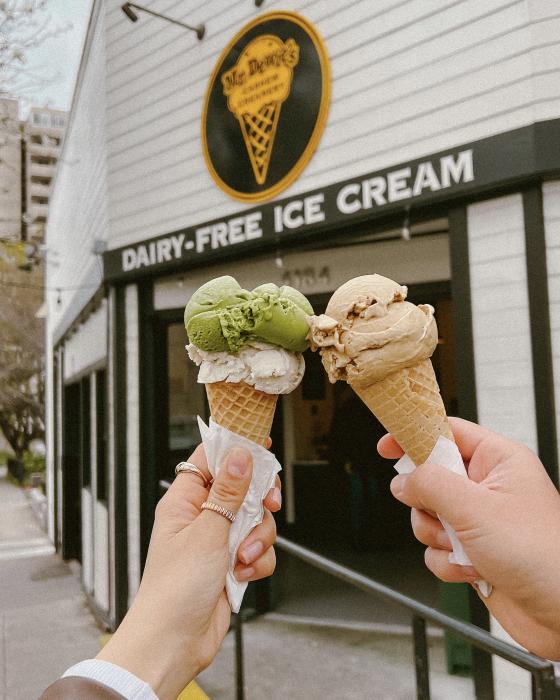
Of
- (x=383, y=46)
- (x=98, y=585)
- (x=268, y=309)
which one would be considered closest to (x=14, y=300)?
(x=98, y=585)

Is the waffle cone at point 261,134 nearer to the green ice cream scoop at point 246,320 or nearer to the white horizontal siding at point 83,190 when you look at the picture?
the white horizontal siding at point 83,190

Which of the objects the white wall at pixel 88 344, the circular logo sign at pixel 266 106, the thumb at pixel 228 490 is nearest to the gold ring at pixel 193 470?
the thumb at pixel 228 490

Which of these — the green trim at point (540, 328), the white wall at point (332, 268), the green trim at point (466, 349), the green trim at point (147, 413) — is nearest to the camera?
the green trim at point (540, 328)

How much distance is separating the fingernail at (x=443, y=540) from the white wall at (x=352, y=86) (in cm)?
296

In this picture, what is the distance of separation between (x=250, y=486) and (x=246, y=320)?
17.0 inches

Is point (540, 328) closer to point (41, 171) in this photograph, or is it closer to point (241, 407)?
point (241, 407)

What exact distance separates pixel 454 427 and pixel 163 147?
198 inches

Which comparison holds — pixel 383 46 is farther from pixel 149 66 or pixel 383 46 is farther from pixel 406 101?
pixel 149 66

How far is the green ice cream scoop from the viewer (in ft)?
4.95

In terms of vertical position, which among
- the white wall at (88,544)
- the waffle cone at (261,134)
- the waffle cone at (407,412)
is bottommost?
the white wall at (88,544)

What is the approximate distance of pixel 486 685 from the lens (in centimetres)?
392

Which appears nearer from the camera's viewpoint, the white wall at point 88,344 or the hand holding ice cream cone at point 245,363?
the hand holding ice cream cone at point 245,363

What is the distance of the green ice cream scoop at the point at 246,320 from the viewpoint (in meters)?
1.51

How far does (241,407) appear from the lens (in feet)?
5.33
